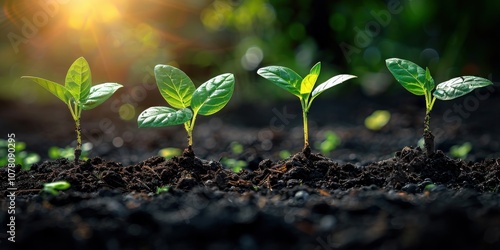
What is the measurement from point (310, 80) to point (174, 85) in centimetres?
60

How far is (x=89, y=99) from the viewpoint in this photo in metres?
2.64

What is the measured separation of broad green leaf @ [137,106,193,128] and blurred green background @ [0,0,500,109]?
4.52m

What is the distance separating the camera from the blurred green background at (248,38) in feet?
22.8

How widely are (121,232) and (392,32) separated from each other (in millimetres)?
6029

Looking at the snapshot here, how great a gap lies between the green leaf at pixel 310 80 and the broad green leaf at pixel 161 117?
518 mm

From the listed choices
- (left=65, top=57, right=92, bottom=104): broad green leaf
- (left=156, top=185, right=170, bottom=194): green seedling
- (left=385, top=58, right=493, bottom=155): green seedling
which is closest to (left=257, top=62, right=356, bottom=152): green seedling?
(left=385, top=58, right=493, bottom=155): green seedling

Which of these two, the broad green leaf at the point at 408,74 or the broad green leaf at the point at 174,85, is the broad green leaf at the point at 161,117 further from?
the broad green leaf at the point at 408,74

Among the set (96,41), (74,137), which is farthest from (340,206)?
(96,41)

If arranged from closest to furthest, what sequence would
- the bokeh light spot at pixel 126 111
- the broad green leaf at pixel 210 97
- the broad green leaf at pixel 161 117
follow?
the broad green leaf at pixel 161 117 < the broad green leaf at pixel 210 97 < the bokeh light spot at pixel 126 111

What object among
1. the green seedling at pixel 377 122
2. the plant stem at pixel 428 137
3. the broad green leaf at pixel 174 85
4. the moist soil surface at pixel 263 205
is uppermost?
the green seedling at pixel 377 122

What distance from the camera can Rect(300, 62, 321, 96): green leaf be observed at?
103 inches

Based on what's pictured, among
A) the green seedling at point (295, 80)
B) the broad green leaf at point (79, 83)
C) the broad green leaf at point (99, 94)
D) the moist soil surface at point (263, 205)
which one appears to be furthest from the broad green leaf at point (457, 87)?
the broad green leaf at point (79, 83)

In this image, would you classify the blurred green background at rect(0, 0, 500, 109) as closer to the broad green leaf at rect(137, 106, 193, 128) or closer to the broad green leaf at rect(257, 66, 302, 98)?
the broad green leaf at rect(257, 66, 302, 98)

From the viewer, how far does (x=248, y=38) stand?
7.58 meters
